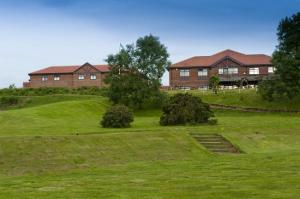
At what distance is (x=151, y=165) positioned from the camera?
89.4 feet

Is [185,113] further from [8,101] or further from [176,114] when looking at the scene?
[8,101]

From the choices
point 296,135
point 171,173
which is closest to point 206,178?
point 171,173

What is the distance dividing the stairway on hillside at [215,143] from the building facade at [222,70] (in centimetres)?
7291

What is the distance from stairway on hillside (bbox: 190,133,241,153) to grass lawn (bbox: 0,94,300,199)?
1.98 feet

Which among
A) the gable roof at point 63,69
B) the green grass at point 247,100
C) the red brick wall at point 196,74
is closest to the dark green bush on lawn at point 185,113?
the green grass at point 247,100

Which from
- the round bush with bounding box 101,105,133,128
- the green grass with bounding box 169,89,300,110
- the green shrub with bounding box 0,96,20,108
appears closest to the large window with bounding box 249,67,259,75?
the green grass with bounding box 169,89,300,110

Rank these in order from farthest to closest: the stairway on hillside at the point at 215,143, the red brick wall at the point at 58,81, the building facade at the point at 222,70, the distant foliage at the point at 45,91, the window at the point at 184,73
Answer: the red brick wall at the point at 58,81, the window at the point at 184,73, the building facade at the point at 222,70, the distant foliage at the point at 45,91, the stairway on hillside at the point at 215,143

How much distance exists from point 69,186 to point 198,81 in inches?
3939

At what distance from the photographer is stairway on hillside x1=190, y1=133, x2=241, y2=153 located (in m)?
36.5

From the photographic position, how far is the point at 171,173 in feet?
74.8

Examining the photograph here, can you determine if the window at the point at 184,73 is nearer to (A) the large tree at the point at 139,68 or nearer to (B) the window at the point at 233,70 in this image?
(B) the window at the point at 233,70

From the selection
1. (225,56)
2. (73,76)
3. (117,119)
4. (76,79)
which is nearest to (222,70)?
(225,56)

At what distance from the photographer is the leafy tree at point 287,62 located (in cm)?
7275

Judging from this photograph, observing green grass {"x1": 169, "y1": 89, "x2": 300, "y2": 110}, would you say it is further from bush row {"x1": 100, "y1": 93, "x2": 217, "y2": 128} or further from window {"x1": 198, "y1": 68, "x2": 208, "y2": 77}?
bush row {"x1": 100, "y1": 93, "x2": 217, "y2": 128}
